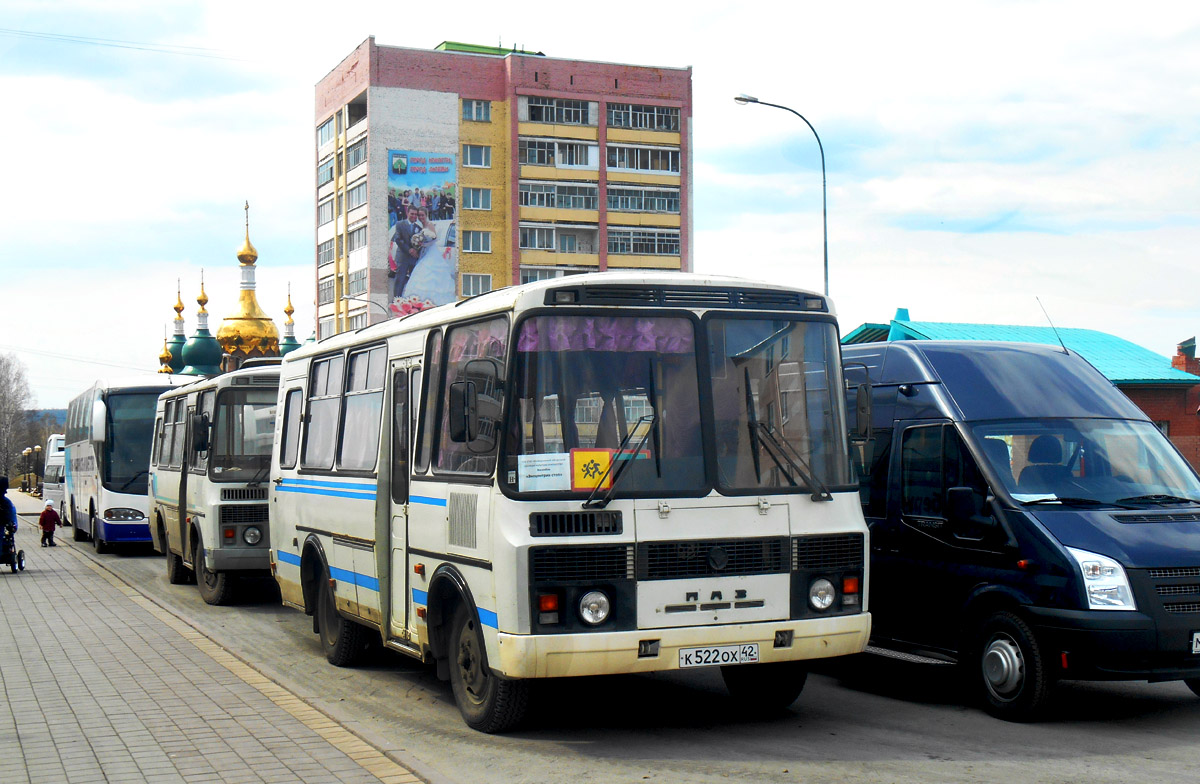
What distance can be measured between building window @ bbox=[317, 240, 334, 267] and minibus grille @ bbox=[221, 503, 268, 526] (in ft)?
248

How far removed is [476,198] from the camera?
3356 inches

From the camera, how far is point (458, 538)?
27.7 feet

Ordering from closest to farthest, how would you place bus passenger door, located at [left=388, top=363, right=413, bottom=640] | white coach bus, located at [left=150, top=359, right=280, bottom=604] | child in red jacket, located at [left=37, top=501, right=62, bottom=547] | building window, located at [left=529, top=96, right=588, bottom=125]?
bus passenger door, located at [left=388, top=363, right=413, bottom=640] → white coach bus, located at [left=150, top=359, right=280, bottom=604] → child in red jacket, located at [left=37, top=501, right=62, bottom=547] → building window, located at [left=529, top=96, right=588, bottom=125]

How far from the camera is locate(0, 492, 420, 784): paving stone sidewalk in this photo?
7.45 metres

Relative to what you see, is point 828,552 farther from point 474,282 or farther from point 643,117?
point 643,117

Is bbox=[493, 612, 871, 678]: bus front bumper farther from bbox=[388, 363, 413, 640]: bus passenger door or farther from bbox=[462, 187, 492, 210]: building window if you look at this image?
bbox=[462, 187, 492, 210]: building window

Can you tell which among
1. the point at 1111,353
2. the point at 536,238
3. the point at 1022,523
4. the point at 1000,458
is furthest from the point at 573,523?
the point at 536,238

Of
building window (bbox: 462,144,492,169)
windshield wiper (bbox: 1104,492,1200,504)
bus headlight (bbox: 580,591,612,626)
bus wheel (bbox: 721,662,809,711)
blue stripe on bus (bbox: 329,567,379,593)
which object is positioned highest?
building window (bbox: 462,144,492,169)

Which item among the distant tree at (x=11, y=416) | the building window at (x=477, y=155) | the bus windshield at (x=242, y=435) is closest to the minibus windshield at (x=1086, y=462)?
the bus windshield at (x=242, y=435)

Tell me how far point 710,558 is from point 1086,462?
3.17m

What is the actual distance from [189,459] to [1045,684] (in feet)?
42.0

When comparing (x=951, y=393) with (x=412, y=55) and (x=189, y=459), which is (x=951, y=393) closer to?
(x=189, y=459)

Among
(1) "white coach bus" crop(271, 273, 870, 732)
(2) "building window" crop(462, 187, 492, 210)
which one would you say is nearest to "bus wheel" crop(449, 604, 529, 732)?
(1) "white coach bus" crop(271, 273, 870, 732)

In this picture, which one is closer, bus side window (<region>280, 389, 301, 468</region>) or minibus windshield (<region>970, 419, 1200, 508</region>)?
minibus windshield (<region>970, 419, 1200, 508</region>)
